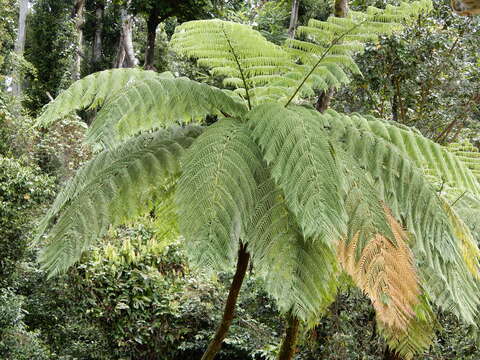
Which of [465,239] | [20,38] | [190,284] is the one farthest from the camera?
[20,38]

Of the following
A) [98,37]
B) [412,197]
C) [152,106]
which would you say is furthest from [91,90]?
[98,37]

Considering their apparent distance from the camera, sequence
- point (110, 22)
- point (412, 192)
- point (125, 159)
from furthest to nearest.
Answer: point (110, 22) → point (125, 159) → point (412, 192)

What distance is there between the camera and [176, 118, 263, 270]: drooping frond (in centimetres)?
139

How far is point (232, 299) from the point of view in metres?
2.10

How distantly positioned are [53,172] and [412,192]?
7399 millimetres

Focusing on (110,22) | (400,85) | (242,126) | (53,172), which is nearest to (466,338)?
(400,85)

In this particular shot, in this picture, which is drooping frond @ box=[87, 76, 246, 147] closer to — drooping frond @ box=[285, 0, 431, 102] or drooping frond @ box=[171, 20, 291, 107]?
drooping frond @ box=[171, 20, 291, 107]

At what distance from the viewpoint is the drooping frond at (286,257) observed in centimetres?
141

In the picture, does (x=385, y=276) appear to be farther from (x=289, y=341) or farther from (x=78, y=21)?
(x=78, y=21)

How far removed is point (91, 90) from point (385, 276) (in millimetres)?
1113

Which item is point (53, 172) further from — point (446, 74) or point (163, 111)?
point (163, 111)

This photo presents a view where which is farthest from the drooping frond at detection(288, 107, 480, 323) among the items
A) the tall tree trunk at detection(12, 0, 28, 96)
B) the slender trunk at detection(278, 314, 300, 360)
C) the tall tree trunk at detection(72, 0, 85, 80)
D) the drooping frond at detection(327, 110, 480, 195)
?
the tall tree trunk at detection(72, 0, 85, 80)

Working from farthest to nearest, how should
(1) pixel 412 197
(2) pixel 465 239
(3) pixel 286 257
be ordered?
1. (2) pixel 465 239
2. (1) pixel 412 197
3. (3) pixel 286 257

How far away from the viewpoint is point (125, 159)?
6.12 feet
